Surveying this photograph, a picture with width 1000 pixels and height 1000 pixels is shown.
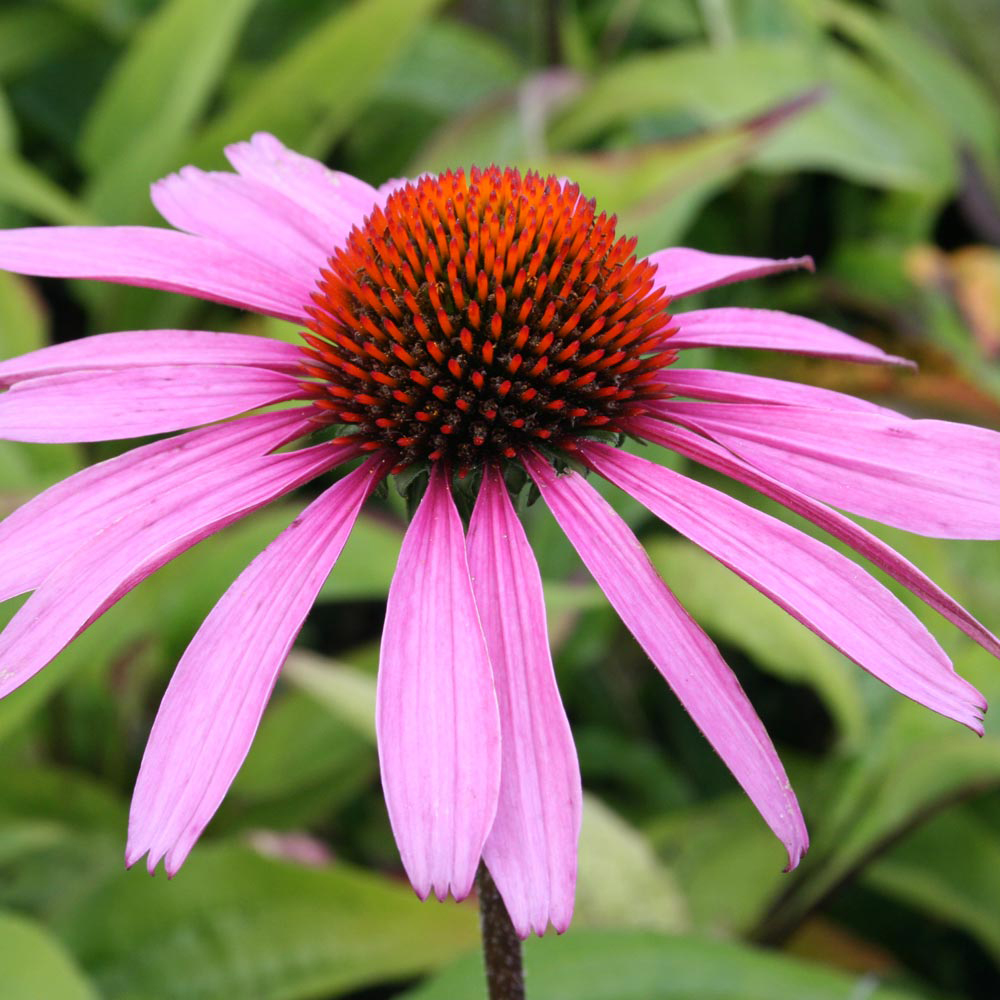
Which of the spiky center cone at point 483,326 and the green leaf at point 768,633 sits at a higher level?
the spiky center cone at point 483,326

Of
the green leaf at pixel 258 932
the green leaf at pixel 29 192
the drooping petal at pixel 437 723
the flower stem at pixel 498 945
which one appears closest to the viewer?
the drooping petal at pixel 437 723

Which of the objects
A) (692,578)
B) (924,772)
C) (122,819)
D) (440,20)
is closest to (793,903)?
(924,772)

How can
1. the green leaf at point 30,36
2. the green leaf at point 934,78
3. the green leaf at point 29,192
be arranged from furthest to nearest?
the green leaf at point 934,78, the green leaf at point 30,36, the green leaf at point 29,192

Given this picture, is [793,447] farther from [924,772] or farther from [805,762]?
[805,762]

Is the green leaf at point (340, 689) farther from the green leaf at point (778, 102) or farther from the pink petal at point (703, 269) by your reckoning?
the green leaf at point (778, 102)

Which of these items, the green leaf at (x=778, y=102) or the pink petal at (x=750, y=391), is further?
the green leaf at (x=778, y=102)

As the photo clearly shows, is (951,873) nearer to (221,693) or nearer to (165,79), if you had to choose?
(221,693)

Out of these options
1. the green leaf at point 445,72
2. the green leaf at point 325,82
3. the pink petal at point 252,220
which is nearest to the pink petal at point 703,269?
the pink petal at point 252,220

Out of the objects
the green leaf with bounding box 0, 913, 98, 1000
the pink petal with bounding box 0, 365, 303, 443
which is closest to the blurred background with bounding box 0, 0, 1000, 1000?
the green leaf with bounding box 0, 913, 98, 1000
